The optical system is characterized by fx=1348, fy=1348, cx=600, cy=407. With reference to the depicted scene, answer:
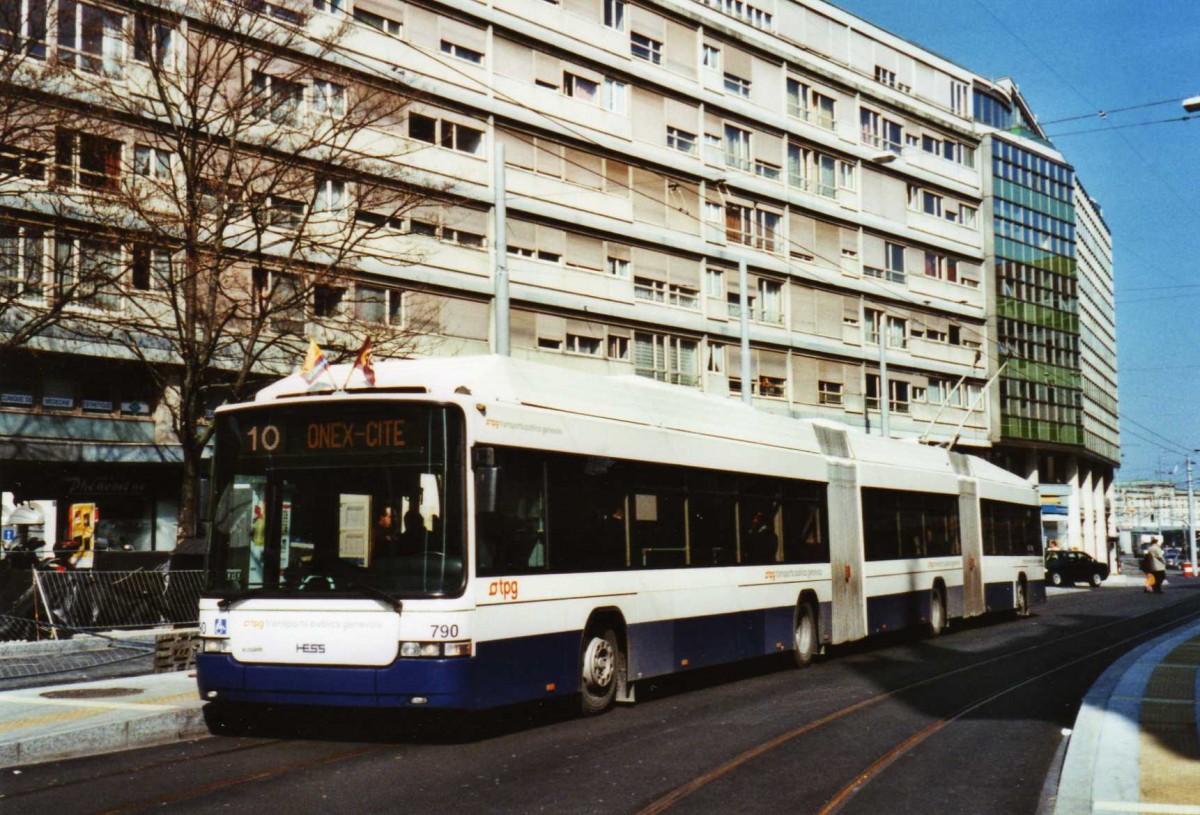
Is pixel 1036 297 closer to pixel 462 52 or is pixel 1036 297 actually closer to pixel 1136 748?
pixel 462 52

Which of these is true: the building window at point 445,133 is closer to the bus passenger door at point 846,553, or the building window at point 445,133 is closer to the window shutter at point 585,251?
the window shutter at point 585,251

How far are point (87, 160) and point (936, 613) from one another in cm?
1484

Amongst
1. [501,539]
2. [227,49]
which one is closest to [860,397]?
[227,49]

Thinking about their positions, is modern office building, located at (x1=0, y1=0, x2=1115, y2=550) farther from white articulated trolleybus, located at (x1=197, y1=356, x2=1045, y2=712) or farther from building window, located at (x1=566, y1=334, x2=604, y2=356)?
white articulated trolleybus, located at (x1=197, y1=356, x2=1045, y2=712)

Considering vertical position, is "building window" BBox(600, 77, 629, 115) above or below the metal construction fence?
above

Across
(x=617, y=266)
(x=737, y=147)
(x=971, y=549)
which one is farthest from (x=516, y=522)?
(x=737, y=147)

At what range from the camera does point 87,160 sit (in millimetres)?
20797

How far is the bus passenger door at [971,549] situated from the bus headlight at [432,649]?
1448 centimetres

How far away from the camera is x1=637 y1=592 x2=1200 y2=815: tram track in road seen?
749 cm

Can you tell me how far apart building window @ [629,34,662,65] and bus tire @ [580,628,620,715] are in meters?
32.2

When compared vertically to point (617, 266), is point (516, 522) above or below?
below

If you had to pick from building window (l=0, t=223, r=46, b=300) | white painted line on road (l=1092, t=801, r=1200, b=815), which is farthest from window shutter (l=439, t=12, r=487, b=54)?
white painted line on road (l=1092, t=801, r=1200, b=815)

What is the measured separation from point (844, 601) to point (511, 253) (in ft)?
71.5

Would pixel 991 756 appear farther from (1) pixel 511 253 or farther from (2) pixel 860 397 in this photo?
(2) pixel 860 397
